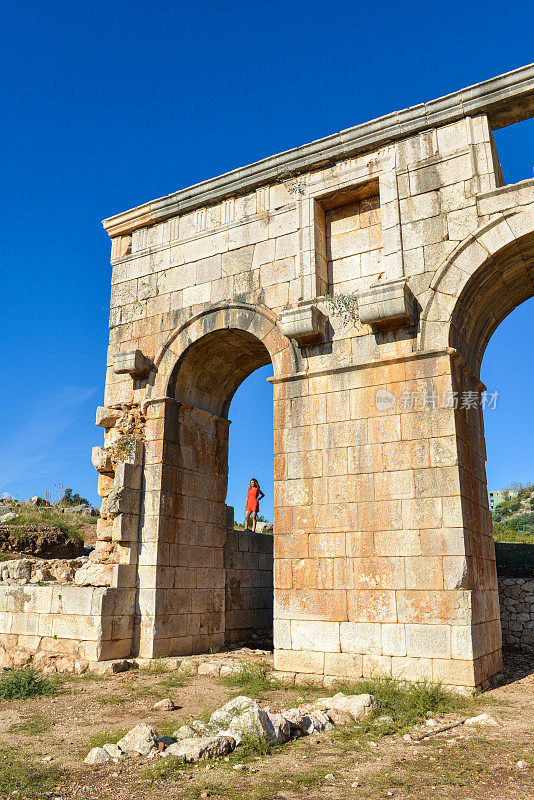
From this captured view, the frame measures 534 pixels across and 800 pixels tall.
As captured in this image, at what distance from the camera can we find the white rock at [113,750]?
422cm

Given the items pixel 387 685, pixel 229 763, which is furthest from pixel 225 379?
pixel 229 763

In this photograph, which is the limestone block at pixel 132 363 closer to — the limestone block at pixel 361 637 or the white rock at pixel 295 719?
the limestone block at pixel 361 637

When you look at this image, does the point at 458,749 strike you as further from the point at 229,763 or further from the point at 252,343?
the point at 252,343

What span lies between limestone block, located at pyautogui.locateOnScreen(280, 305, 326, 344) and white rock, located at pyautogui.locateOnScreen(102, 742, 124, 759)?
4752 mm

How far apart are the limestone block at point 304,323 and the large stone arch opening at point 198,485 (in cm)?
36

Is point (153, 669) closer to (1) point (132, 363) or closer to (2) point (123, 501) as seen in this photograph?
(2) point (123, 501)

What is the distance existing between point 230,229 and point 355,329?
8.79 ft

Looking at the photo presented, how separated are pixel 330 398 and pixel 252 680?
3309 millimetres

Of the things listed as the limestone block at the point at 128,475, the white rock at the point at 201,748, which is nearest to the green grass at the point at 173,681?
the limestone block at the point at 128,475

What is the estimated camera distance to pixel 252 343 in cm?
920

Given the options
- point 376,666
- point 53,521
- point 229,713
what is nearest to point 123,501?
point 376,666

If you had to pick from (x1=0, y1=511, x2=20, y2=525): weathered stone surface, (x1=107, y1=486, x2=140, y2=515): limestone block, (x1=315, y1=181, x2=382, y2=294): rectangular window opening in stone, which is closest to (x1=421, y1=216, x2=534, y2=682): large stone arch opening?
(x1=315, y1=181, x2=382, y2=294): rectangular window opening in stone

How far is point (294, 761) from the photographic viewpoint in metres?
4.16

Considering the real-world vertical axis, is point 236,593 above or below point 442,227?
below
